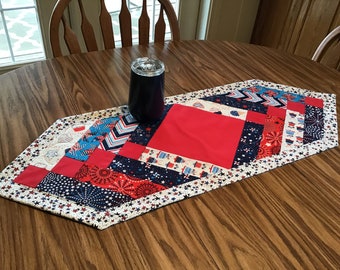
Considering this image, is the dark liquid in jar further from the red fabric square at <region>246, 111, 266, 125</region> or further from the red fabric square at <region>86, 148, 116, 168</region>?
the red fabric square at <region>246, 111, 266, 125</region>

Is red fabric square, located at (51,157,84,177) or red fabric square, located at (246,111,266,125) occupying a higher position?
red fabric square, located at (246,111,266,125)

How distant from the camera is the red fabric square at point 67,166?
29.0 inches

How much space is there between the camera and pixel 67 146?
2.66ft

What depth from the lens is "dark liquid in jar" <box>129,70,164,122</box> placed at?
82 centimetres

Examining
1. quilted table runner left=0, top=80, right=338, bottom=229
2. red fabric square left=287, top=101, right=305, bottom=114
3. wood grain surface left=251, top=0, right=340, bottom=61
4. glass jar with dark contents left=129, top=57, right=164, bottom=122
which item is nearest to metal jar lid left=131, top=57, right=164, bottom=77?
glass jar with dark contents left=129, top=57, right=164, bottom=122

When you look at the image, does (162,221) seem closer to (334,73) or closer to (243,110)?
(243,110)

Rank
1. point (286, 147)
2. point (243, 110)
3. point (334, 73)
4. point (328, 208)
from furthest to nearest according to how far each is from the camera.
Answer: point (334, 73)
point (243, 110)
point (286, 147)
point (328, 208)

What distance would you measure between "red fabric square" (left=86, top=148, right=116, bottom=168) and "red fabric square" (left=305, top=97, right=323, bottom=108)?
65 cm

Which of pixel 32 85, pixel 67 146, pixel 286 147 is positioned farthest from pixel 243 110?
pixel 32 85

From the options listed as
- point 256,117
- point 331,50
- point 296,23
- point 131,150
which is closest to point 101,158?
point 131,150

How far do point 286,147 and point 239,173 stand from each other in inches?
6.9

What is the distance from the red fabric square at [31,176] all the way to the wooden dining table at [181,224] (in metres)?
0.05

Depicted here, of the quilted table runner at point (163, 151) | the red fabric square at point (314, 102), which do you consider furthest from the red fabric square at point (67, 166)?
the red fabric square at point (314, 102)

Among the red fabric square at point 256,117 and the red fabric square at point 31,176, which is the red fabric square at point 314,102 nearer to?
the red fabric square at point 256,117
